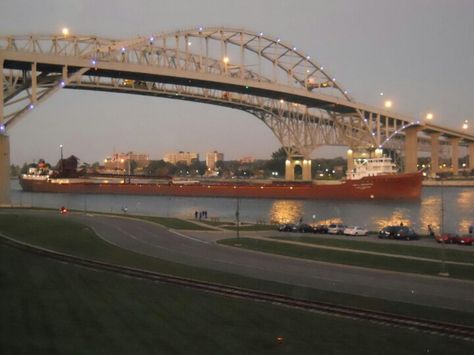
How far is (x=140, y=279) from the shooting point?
1201cm

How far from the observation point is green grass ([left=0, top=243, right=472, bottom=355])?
7.19 meters

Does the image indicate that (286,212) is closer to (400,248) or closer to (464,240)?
(464,240)

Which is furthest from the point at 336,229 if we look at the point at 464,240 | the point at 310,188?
the point at 310,188

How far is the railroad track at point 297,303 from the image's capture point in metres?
8.39

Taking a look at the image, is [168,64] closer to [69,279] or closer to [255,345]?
[69,279]

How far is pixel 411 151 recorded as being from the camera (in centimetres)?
7862

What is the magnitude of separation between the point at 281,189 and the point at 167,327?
51.7 metres

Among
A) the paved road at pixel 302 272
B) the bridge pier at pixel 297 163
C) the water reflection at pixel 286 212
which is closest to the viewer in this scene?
the paved road at pixel 302 272

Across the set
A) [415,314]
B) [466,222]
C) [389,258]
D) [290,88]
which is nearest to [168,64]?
[290,88]

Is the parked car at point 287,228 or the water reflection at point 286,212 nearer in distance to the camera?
the parked car at point 287,228

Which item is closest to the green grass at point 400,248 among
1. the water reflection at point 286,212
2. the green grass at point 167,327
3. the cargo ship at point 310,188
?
the green grass at point 167,327

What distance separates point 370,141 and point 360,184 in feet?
49.8

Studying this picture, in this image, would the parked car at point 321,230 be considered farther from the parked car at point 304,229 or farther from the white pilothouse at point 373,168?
the white pilothouse at point 373,168

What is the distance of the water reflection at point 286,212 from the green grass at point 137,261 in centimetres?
1567
